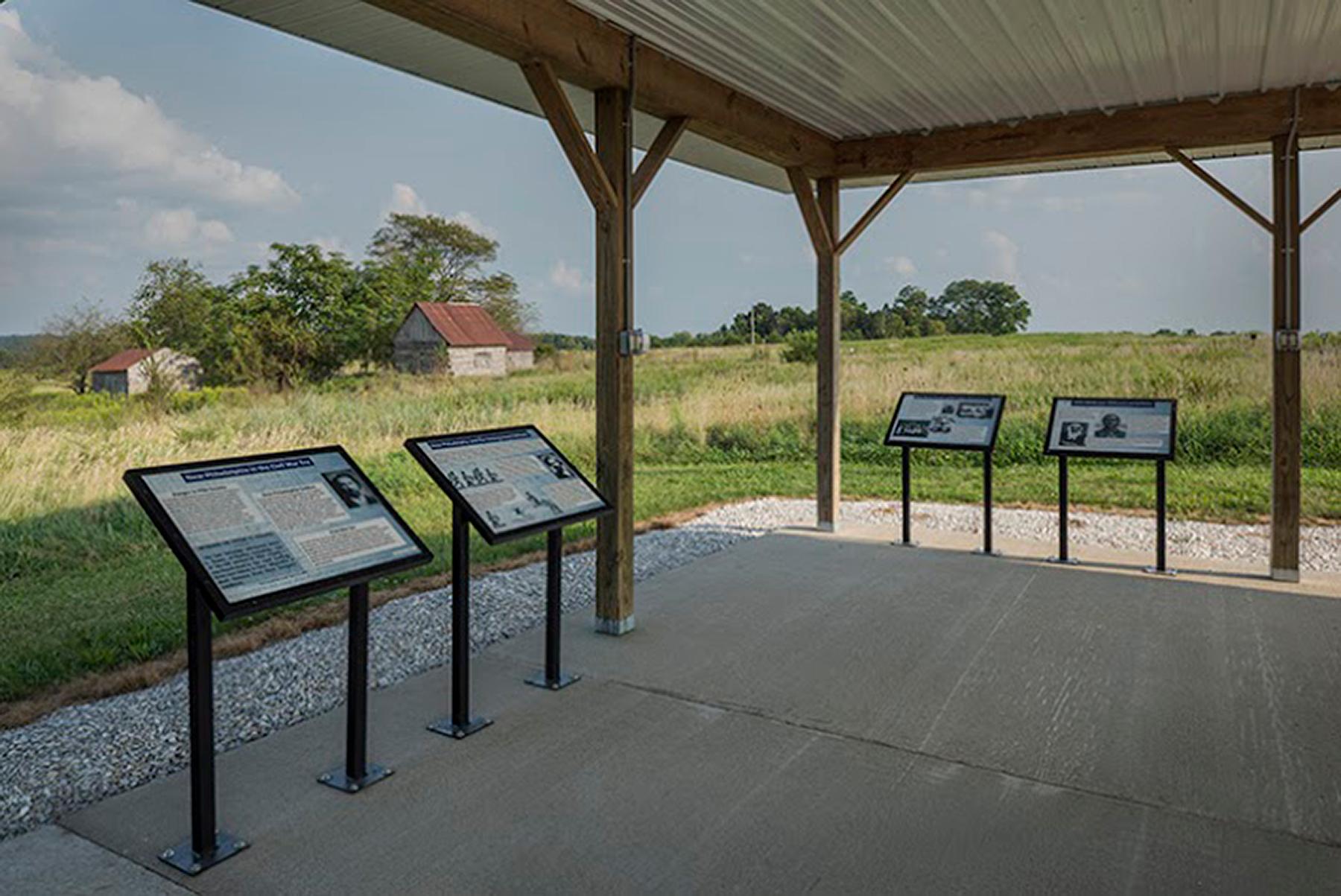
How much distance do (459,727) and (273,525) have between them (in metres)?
1.17

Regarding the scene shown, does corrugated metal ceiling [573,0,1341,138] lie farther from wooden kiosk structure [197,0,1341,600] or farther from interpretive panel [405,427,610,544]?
interpretive panel [405,427,610,544]

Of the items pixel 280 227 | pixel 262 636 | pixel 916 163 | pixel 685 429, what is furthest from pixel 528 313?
pixel 262 636

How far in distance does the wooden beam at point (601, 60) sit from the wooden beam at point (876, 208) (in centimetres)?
92

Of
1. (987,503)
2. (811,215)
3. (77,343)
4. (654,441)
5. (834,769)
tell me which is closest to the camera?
(834,769)

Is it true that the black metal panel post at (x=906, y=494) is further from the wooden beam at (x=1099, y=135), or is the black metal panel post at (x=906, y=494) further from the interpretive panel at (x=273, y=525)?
the interpretive panel at (x=273, y=525)

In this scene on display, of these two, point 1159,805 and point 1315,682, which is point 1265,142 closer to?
point 1315,682

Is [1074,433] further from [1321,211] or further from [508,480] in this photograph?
[508,480]

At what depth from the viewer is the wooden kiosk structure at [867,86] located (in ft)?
14.1

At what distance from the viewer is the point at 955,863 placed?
2.65 metres

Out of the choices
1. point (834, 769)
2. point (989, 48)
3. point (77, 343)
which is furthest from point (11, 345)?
point (834, 769)

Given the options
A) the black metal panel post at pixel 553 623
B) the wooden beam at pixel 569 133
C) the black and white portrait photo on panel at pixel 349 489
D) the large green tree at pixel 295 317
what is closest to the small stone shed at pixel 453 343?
the large green tree at pixel 295 317

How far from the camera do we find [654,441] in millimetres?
12977

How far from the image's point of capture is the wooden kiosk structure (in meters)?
4.31

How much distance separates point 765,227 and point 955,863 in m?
18.3
